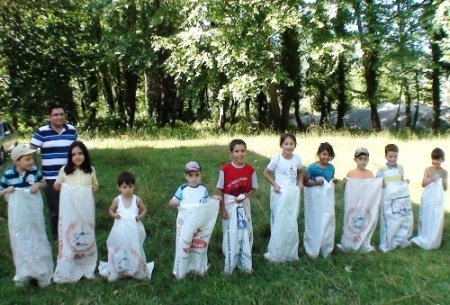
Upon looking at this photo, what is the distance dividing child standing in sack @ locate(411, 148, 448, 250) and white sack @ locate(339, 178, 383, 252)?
0.58 m

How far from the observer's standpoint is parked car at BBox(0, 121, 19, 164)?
10.8 metres

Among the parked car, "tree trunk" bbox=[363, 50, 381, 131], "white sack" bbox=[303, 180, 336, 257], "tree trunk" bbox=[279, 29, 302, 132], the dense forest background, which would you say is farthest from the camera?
"tree trunk" bbox=[279, 29, 302, 132]

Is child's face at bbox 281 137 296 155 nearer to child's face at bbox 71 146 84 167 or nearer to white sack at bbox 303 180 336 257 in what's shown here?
white sack at bbox 303 180 336 257

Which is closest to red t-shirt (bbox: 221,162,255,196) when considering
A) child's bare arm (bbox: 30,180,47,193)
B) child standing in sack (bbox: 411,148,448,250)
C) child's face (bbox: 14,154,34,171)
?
child's bare arm (bbox: 30,180,47,193)

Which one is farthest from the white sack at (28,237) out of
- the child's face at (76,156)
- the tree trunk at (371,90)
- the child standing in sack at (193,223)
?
the tree trunk at (371,90)

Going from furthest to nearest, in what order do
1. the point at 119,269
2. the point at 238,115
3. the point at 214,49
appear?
the point at 238,115 < the point at 214,49 < the point at 119,269

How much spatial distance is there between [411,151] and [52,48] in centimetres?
1283

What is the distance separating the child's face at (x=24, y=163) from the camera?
406 cm

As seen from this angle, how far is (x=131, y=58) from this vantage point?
1677cm

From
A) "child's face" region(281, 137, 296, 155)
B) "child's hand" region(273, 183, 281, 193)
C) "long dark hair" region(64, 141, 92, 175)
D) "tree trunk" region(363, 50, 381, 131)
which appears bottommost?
"child's hand" region(273, 183, 281, 193)

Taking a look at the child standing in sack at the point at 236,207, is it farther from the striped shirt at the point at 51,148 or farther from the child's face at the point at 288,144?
the striped shirt at the point at 51,148

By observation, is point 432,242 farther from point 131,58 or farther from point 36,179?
point 131,58

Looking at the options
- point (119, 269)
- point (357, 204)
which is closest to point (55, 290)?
point (119, 269)

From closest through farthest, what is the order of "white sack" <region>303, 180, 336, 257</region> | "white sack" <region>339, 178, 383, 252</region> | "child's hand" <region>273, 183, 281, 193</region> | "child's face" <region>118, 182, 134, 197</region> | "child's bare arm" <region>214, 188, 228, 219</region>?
"child's face" <region>118, 182, 134, 197</region> → "child's bare arm" <region>214, 188, 228, 219</region> → "child's hand" <region>273, 183, 281, 193</region> → "white sack" <region>303, 180, 336, 257</region> → "white sack" <region>339, 178, 383, 252</region>
